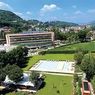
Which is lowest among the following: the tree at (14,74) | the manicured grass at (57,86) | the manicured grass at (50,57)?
the manicured grass at (57,86)

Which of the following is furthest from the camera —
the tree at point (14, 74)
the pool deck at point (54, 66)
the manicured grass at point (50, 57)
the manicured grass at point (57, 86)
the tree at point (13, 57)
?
the manicured grass at point (50, 57)

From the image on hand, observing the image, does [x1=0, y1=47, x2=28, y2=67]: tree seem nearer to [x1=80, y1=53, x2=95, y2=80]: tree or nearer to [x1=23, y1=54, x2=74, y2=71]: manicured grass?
[x1=23, y1=54, x2=74, y2=71]: manicured grass

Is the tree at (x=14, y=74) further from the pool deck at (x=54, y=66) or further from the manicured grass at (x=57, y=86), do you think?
the pool deck at (x=54, y=66)

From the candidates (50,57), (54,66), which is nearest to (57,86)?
(54,66)

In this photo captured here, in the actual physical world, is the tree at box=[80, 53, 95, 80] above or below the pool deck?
above

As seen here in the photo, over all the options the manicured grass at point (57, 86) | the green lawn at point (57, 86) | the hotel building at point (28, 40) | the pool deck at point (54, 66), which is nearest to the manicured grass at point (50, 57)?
the pool deck at point (54, 66)

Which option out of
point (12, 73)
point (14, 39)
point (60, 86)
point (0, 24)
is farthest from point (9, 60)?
point (0, 24)

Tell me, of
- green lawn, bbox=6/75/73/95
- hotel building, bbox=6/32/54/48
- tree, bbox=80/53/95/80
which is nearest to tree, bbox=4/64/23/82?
green lawn, bbox=6/75/73/95

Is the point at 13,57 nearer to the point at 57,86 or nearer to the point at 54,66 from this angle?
the point at 54,66

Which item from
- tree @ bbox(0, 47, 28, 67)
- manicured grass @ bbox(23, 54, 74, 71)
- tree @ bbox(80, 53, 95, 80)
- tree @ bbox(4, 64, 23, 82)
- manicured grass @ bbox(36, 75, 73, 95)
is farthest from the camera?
manicured grass @ bbox(23, 54, 74, 71)
